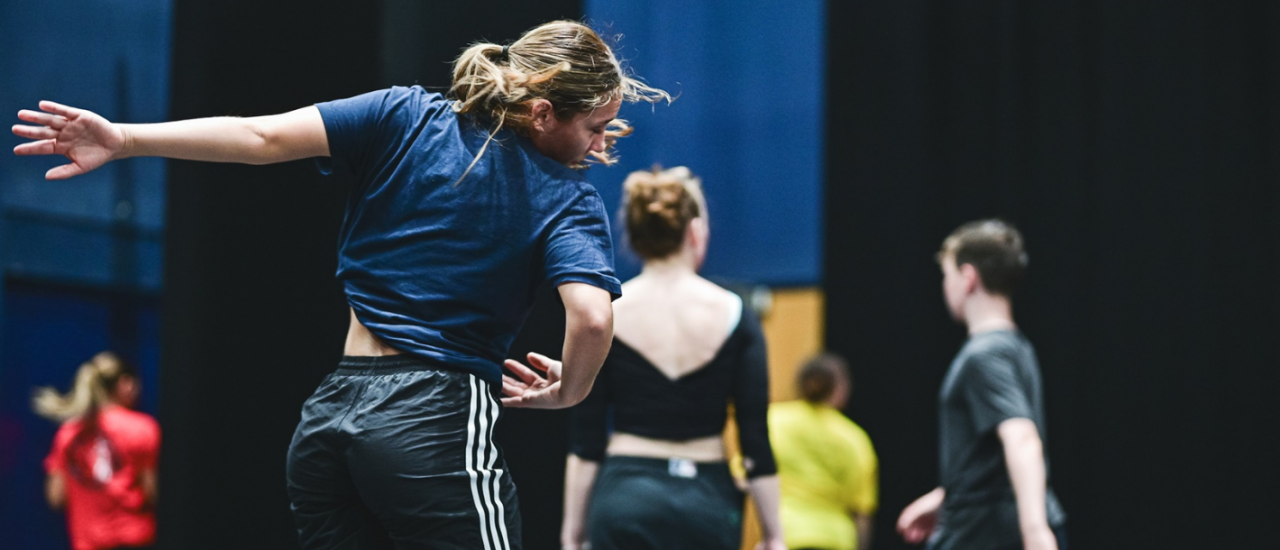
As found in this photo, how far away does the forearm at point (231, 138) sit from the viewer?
56.8 inches

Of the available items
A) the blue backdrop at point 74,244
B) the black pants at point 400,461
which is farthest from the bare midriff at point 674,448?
the blue backdrop at point 74,244

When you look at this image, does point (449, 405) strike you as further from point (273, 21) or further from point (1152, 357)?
point (1152, 357)

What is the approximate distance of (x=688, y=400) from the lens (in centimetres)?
256

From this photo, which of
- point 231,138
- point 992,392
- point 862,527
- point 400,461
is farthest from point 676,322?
point 862,527

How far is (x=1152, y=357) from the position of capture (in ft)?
13.8

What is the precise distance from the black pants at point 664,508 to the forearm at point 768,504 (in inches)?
3.3

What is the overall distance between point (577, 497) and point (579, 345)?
4.16ft

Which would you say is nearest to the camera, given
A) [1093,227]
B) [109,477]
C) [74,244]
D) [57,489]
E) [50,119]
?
[50,119]

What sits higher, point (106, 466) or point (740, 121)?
point (740, 121)

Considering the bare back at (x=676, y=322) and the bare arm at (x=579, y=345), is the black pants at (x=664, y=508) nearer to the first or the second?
the bare back at (x=676, y=322)

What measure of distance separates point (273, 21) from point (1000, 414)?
2.12 m

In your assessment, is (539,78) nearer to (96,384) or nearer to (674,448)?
(674,448)

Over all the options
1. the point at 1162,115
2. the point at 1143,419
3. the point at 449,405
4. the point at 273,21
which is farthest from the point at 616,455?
the point at 1162,115

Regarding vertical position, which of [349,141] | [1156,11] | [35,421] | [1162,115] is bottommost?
[35,421]
